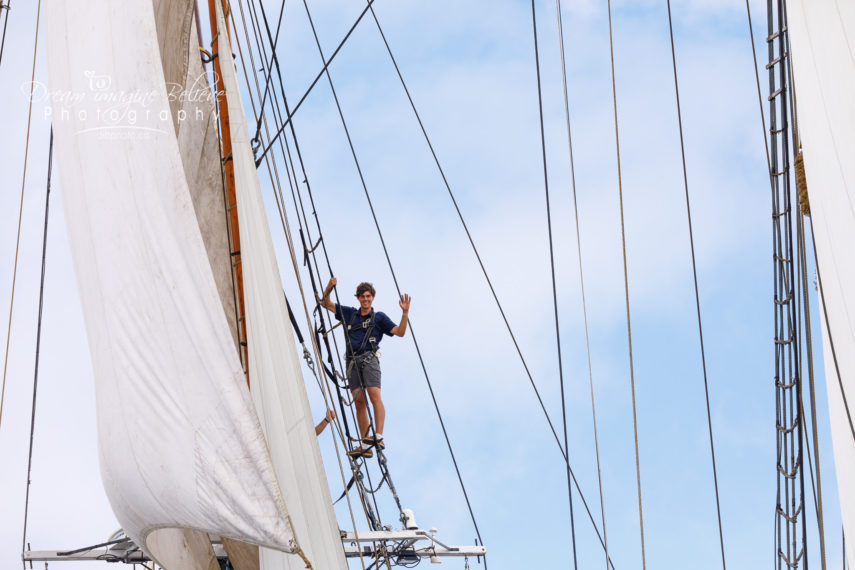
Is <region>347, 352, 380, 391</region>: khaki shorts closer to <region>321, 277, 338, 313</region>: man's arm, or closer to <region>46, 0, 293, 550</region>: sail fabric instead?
<region>321, 277, 338, 313</region>: man's arm

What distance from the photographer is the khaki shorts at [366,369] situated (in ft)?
35.2

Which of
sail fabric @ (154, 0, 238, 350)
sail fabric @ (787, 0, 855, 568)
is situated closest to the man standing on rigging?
sail fabric @ (154, 0, 238, 350)

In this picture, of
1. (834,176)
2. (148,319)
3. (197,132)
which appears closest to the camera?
(834,176)

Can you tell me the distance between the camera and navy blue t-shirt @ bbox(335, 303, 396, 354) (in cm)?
1064

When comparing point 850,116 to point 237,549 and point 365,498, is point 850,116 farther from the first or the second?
point 365,498

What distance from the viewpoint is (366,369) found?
35.3ft

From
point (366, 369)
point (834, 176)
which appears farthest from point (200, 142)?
point (834, 176)

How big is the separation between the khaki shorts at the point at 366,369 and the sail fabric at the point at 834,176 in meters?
5.36

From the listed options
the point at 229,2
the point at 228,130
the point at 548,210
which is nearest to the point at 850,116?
the point at 548,210

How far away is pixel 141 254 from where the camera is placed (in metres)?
7.65

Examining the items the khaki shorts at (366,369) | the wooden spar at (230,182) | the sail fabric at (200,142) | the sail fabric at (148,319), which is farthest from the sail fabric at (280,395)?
the khaki shorts at (366,369)

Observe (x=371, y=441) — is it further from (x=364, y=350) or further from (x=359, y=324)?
(x=359, y=324)

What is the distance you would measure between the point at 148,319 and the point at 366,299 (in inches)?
131

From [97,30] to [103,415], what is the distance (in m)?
2.51
